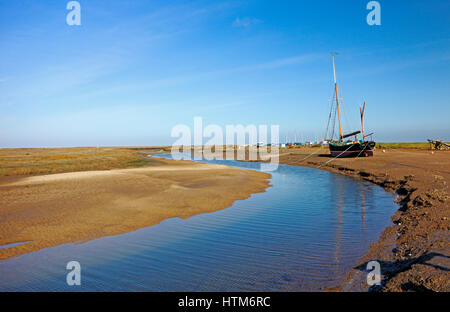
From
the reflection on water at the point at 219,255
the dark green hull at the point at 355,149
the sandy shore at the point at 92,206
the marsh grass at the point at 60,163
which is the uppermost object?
the dark green hull at the point at 355,149

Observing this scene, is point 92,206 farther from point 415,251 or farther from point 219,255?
point 415,251

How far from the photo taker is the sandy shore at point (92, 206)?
10.0 metres

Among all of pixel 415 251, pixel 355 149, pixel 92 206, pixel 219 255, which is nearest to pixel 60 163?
pixel 92 206

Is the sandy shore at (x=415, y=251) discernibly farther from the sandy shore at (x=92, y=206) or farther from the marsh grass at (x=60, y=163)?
the marsh grass at (x=60, y=163)

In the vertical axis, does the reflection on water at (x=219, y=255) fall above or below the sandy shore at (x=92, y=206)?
below

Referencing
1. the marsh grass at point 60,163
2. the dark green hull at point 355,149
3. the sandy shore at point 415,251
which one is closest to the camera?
the sandy shore at point 415,251

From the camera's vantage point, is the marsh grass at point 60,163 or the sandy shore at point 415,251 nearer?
the sandy shore at point 415,251

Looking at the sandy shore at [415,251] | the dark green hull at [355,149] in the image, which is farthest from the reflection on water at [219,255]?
the dark green hull at [355,149]

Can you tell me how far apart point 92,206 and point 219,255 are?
28.1ft

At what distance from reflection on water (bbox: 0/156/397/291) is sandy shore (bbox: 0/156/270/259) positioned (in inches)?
39.1

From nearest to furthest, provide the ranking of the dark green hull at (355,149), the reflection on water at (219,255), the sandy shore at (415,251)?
the sandy shore at (415,251), the reflection on water at (219,255), the dark green hull at (355,149)

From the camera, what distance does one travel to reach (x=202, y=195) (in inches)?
682

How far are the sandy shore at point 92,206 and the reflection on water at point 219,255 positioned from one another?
994 mm
